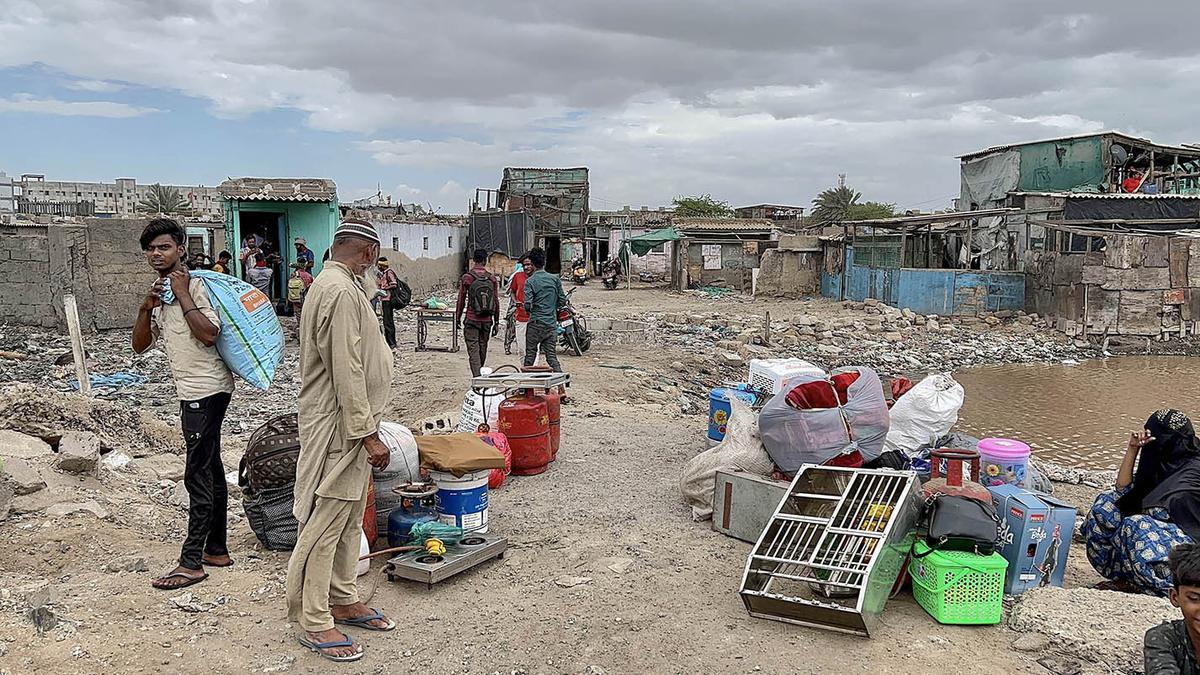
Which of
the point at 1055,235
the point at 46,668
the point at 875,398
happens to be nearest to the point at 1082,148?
the point at 1055,235

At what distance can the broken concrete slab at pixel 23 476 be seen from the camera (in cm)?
465

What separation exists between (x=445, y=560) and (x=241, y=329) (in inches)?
55.3

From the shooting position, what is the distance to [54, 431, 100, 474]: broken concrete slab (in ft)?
16.9

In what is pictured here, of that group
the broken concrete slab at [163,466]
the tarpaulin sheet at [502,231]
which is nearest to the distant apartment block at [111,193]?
the tarpaulin sheet at [502,231]

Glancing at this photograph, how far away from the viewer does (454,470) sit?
4348 mm

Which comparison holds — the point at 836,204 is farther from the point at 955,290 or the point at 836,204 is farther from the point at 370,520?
the point at 370,520

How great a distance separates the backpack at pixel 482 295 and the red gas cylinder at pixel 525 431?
2872 millimetres

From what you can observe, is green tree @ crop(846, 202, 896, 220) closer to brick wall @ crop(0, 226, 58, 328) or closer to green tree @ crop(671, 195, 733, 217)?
green tree @ crop(671, 195, 733, 217)

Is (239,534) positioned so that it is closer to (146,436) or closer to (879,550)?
(146,436)

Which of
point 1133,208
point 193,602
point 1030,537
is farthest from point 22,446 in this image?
point 1133,208

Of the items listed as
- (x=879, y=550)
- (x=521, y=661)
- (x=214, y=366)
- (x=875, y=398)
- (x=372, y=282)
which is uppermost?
(x=372, y=282)

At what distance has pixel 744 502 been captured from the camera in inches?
187

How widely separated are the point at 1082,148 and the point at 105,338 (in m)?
24.3

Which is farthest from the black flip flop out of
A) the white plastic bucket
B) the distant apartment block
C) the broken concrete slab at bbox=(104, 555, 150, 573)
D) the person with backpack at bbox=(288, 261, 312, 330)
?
the distant apartment block
